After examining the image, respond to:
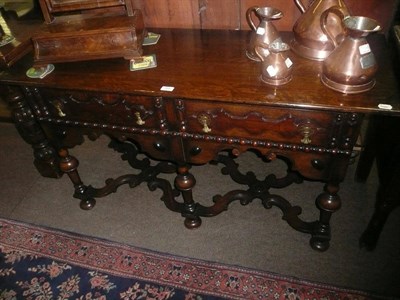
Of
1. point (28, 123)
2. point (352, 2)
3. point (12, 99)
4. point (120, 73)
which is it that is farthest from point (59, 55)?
point (352, 2)

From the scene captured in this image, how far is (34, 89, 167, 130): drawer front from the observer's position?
129 cm

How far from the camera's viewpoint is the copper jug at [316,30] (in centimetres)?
116

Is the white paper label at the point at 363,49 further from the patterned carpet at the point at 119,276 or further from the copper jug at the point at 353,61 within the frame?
the patterned carpet at the point at 119,276

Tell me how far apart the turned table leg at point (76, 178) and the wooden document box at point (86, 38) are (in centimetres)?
53

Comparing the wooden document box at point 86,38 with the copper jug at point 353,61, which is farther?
the wooden document box at point 86,38

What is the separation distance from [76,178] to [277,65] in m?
1.28

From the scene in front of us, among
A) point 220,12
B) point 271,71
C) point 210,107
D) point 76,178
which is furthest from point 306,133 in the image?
point 76,178

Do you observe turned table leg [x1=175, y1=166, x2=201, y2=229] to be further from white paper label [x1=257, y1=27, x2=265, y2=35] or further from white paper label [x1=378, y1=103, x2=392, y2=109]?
white paper label [x1=378, y1=103, x2=392, y2=109]

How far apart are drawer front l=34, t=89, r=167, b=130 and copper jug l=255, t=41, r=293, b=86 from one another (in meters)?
0.40

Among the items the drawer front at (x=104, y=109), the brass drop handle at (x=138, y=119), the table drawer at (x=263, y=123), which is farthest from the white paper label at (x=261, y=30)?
the brass drop handle at (x=138, y=119)

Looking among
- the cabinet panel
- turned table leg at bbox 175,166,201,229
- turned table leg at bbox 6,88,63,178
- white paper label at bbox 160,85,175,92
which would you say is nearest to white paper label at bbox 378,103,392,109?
white paper label at bbox 160,85,175,92

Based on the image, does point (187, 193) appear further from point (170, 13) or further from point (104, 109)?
point (170, 13)

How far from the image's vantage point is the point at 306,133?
1140 millimetres

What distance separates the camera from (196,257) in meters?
1.65
